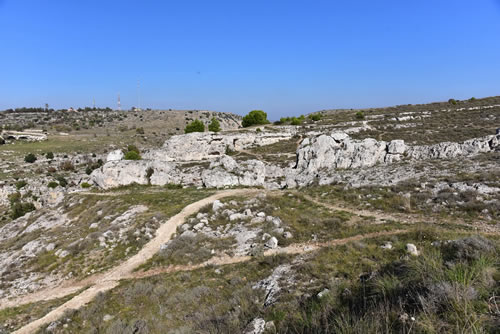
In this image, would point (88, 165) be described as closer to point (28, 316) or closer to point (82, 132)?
point (82, 132)

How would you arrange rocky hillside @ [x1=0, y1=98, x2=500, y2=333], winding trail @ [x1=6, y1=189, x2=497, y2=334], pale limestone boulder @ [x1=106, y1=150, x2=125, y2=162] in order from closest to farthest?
rocky hillside @ [x1=0, y1=98, x2=500, y2=333]
winding trail @ [x1=6, y1=189, x2=497, y2=334]
pale limestone boulder @ [x1=106, y1=150, x2=125, y2=162]

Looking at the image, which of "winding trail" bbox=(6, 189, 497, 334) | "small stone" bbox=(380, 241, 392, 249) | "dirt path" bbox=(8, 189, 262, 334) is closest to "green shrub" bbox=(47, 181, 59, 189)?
"dirt path" bbox=(8, 189, 262, 334)

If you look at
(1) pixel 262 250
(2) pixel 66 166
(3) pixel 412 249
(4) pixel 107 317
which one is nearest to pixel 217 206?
(1) pixel 262 250

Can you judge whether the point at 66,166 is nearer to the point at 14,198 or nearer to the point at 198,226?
the point at 14,198

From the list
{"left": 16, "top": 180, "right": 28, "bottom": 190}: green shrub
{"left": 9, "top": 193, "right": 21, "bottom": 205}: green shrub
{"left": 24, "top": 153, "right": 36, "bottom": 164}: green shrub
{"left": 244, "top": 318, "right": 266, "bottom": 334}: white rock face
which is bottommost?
{"left": 9, "top": 193, "right": 21, "bottom": 205}: green shrub

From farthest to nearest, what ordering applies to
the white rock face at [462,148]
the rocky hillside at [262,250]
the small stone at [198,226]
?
the white rock face at [462,148] < the small stone at [198,226] < the rocky hillside at [262,250]

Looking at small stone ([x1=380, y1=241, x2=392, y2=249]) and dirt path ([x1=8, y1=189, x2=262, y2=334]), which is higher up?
small stone ([x1=380, y1=241, x2=392, y2=249])

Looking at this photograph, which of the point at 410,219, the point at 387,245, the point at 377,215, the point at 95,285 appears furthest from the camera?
the point at 377,215

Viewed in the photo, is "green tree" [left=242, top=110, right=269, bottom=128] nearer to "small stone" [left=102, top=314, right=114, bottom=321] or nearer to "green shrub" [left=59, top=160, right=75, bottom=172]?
"green shrub" [left=59, top=160, right=75, bottom=172]

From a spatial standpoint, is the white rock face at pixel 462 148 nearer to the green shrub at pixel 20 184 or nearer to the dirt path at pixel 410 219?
the dirt path at pixel 410 219

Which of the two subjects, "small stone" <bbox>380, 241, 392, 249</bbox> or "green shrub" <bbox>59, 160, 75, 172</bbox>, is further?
"green shrub" <bbox>59, 160, 75, 172</bbox>

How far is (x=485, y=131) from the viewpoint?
41.7 meters

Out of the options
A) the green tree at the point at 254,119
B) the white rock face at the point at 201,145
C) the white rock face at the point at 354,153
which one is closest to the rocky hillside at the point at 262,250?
the white rock face at the point at 354,153

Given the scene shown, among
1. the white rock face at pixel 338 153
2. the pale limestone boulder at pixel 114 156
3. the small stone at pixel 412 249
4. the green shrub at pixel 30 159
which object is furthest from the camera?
the green shrub at pixel 30 159
